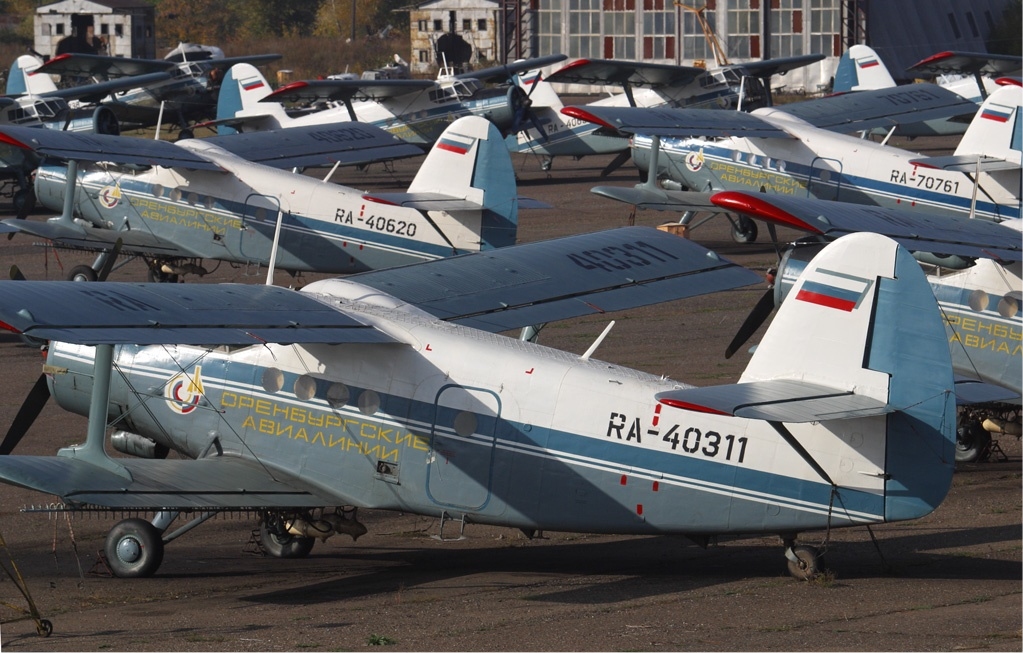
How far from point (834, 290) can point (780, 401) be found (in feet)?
4.01

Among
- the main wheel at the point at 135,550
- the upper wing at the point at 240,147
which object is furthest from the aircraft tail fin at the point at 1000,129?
the main wheel at the point at 135,550

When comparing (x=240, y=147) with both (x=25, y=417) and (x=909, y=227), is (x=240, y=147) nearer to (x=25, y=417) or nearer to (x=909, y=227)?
(x=25, y=417)

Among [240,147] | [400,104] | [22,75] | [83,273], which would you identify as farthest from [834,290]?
[22,75]

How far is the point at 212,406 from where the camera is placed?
12.9 metres

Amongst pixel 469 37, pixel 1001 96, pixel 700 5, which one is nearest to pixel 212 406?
pixel 1001 96

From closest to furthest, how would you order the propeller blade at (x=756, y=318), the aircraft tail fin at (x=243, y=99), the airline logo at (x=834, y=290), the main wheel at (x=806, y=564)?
the airline logo at (x=834, y=290), the main wheel at (x=806, y=564), the propeller blade at (x=756, y=318), the aircraft tail fin at (x=243, y=99)

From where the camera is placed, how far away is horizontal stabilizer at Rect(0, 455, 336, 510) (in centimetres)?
1129

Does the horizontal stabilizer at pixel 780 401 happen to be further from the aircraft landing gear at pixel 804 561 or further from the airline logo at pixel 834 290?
the aircraft landing gear at pixel 804 561

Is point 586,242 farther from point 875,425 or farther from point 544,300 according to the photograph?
point 875,425

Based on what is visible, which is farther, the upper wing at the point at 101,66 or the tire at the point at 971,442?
the upper wing at the point at 101,66

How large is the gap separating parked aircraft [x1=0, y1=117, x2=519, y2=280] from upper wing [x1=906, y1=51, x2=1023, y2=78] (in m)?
23.1

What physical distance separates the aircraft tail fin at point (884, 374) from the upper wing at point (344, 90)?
3010cm

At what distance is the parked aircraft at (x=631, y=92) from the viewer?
39344 millimetres

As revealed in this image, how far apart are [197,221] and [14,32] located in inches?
2916
